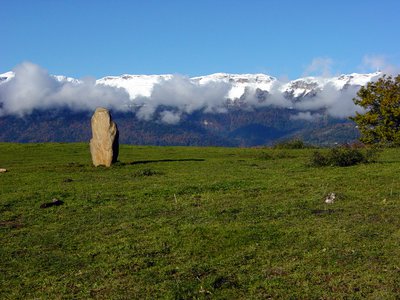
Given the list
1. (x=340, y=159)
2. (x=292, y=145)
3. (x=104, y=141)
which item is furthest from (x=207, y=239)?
(x=292, y=145)

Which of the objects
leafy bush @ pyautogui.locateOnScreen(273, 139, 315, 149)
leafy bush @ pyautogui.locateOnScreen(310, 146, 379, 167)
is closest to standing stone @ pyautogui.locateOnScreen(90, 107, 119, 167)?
leafy bush @ pyautogui.locateOnScreen(310, 146, 379, 167)

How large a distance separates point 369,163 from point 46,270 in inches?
950

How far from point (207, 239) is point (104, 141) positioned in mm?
26728

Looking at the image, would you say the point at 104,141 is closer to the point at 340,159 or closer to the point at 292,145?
the point at 340,159

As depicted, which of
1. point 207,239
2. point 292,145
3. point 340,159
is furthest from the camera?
point 292,145

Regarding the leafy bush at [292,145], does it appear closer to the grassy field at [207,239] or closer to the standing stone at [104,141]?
the standing stone at [104,141]

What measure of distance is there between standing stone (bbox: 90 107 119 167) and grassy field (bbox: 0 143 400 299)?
12981 mm

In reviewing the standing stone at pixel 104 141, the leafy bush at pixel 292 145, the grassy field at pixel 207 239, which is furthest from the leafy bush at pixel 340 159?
the leafy bush at pixel 292 145

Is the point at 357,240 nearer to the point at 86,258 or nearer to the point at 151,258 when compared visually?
the point at 151,258

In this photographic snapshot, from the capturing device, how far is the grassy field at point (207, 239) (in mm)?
11297

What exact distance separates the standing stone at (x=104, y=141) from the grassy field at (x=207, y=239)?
511 inches

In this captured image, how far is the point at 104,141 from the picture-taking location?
40.3 metres

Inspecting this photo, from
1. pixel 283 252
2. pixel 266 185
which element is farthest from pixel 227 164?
pixel 283 252

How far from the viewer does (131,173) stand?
111 feet
